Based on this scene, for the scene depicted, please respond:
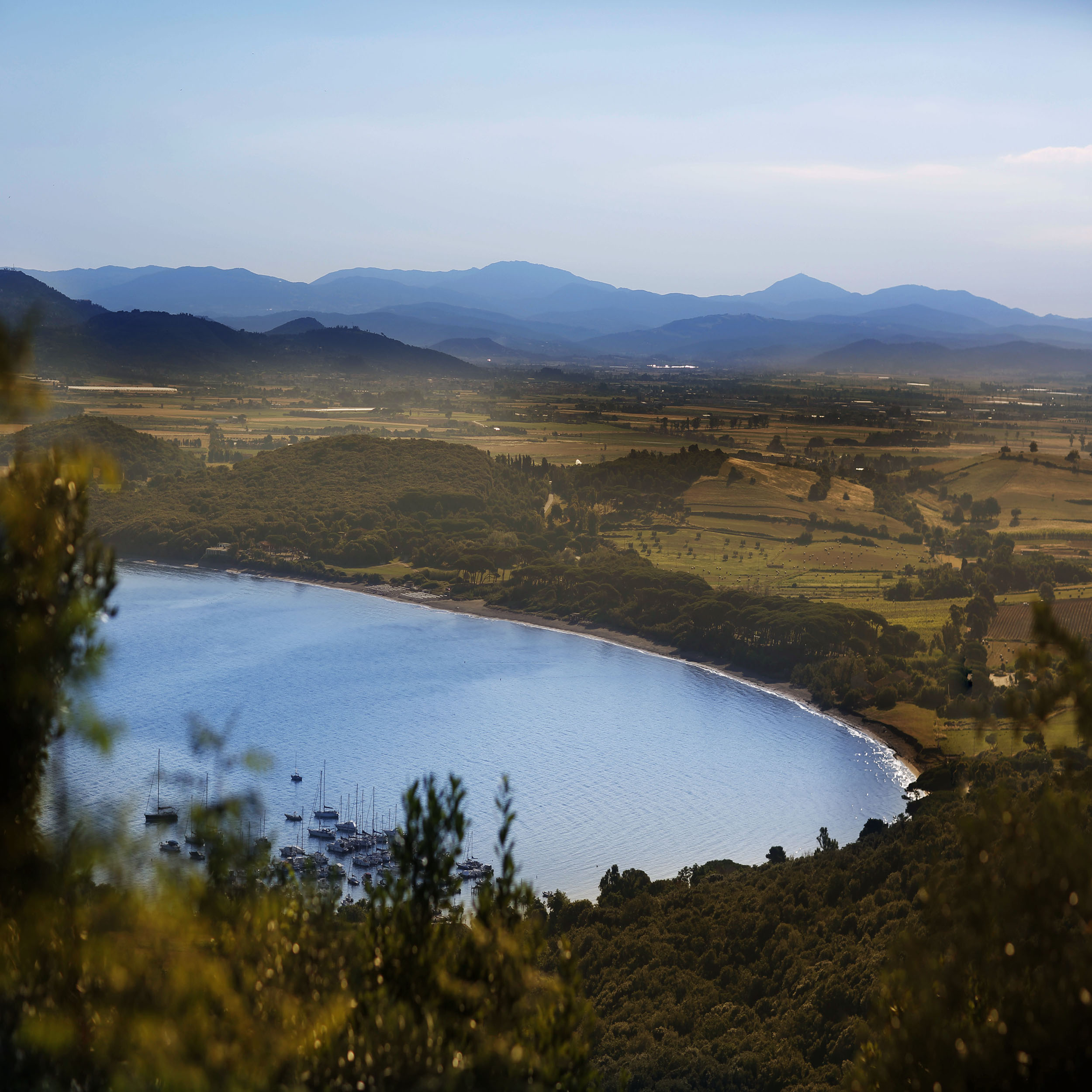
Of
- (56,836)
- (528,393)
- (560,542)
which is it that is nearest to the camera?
(56,836)

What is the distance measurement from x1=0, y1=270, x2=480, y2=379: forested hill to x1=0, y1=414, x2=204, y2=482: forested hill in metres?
8.24

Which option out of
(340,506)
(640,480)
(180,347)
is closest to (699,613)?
(640,480)

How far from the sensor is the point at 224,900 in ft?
16.5

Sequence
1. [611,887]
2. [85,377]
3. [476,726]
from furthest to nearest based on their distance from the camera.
→ [85,377], [476,726], [611,887]

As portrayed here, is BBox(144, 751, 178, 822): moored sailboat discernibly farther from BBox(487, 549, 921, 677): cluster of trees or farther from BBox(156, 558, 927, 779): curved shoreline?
BBox(487, 549, 921, 677): cluster of trees

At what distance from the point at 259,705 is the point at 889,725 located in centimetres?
1612

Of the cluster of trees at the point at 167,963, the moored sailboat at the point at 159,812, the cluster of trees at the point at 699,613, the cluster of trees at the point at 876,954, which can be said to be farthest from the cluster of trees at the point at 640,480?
the cluster of trees at the point at 167,963

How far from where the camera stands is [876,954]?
465 inches

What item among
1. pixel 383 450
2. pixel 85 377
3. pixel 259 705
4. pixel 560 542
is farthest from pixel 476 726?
pixel 85 377

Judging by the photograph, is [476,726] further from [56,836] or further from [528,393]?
[528,393]

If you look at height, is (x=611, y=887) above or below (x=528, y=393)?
below

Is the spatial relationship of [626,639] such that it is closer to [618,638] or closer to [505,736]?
[618,638]

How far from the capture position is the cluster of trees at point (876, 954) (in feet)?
13.0

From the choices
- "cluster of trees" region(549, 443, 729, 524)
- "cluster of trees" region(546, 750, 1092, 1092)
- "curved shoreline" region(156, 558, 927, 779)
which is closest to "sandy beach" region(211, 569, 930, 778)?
"curved shoreline" region(156, 558, 927, 779)
